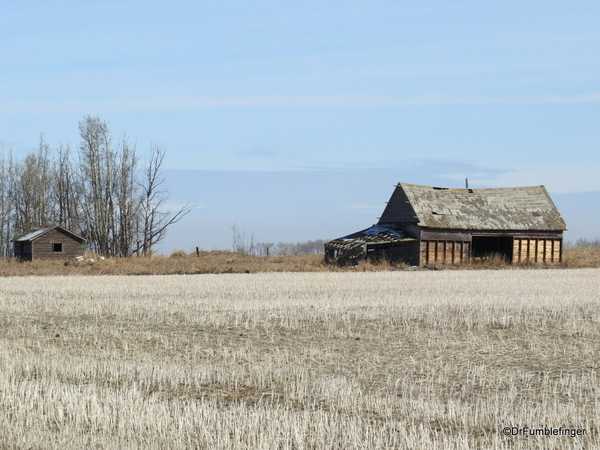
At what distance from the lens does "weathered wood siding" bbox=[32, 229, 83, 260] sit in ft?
177

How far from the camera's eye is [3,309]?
59.6ft

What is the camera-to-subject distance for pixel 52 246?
54562mm

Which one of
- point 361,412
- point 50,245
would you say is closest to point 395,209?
point 50,245

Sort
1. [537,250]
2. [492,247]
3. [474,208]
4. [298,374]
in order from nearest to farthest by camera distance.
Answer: [298,374]
[537,250]
[474,208]
[492,247]

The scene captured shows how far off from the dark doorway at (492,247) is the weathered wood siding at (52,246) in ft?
103

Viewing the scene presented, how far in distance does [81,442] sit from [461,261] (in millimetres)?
42757

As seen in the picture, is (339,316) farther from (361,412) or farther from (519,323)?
(361,412)

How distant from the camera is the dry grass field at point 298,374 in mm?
6957

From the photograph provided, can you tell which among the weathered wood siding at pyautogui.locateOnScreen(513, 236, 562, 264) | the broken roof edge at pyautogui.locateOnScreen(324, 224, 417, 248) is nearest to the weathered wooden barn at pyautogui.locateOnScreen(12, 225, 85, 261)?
the broken roof edge at pyautogui.locateOnScreen(324, 224, 417, 248)

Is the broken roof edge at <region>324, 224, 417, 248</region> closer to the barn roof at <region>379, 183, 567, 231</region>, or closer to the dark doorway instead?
the barn roof at <region>379, 183, 567, 231</region>
